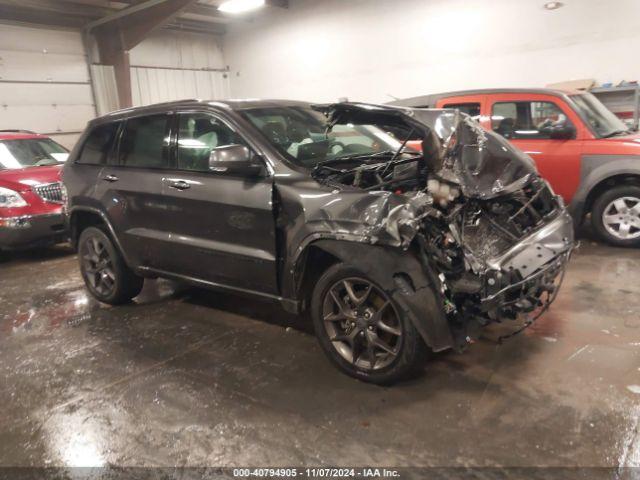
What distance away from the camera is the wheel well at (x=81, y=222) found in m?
4.59

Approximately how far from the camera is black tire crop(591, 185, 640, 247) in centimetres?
537

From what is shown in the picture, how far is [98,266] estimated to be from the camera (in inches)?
182

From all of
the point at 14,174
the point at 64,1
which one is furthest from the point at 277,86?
the point at 14,174

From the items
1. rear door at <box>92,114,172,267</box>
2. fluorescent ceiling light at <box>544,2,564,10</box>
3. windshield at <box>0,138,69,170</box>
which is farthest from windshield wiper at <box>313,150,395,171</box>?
fluorescent ceiling light at <box>544,2,564,10</box>

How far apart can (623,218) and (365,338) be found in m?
4.02

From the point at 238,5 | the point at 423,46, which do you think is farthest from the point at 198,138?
the point at 238,5

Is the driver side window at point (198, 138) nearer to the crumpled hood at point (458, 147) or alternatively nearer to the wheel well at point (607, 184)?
the crumpled hood at point (458, 147)

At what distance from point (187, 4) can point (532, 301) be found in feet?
33.6

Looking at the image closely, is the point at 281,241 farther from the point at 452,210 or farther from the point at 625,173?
the point at 625,173

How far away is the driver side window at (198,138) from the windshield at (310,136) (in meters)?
0.23

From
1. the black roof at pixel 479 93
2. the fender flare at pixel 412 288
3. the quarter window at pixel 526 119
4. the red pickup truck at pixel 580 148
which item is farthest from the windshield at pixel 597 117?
the fender flare at pixel 412 288

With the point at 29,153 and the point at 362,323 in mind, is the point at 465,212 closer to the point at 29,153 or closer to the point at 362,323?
the point at 362,323

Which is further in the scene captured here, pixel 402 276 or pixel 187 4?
pixel 187 4

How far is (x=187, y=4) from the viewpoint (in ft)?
34.9
